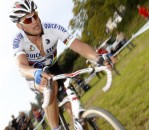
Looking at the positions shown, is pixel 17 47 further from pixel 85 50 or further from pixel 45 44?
pixel 85 50

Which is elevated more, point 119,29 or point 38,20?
point 119,29

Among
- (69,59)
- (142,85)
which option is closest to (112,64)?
(142,85)

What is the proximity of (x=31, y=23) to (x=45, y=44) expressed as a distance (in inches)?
22.4

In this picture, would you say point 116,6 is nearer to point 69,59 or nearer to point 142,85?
point 69,59

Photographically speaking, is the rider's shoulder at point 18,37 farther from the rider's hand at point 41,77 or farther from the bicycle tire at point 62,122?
the rider's hand at point 41,77

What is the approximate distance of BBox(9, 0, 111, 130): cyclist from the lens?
528 centimetres

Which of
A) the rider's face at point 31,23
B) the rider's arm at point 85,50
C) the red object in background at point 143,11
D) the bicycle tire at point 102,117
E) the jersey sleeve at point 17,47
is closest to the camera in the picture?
the bicycle tire at point 102,117

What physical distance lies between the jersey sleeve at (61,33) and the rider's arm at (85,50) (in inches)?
3.2

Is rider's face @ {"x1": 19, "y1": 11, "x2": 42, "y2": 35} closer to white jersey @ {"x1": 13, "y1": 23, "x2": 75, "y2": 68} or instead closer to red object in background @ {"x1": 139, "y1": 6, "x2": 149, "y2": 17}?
white jersey @ {"x1": 13, "y1": 23, "x2": 75, "y2": 68}

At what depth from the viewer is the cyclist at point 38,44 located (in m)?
5.28

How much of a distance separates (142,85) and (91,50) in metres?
5.90

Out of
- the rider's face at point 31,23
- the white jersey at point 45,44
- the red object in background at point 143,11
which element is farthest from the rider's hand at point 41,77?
the red object in background at point 143,11

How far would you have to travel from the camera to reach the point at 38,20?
5.39 meters

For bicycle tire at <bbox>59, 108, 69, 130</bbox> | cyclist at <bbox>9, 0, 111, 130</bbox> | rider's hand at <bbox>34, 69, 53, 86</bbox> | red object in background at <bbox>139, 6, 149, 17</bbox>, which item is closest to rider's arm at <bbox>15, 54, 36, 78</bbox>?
cyclist at <bbox>9, 0, 111, 130</bbox>
